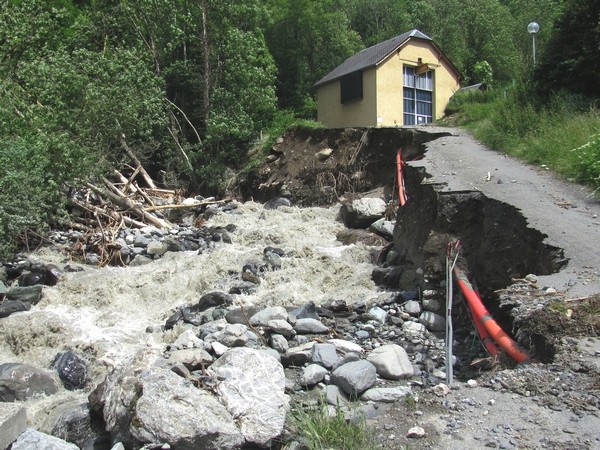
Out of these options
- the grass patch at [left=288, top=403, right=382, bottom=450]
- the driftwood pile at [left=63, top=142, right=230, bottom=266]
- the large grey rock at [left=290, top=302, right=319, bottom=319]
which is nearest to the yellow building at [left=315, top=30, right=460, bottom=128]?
the driftwood pile at [left=63, top=142, right=230, bottom=266]

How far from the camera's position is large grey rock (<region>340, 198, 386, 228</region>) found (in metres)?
13.9

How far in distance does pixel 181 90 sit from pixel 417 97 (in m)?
10.1

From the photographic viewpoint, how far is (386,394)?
525cm

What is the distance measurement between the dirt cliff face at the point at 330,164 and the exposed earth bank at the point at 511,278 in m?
0.45

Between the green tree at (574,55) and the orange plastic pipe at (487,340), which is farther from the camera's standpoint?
the green tree at (574,55)

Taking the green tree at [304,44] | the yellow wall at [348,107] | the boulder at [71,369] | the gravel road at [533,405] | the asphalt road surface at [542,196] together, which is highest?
the green tree at [304,44]

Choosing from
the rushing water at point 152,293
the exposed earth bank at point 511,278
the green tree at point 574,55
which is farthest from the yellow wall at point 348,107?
the rushing water at point 152,293

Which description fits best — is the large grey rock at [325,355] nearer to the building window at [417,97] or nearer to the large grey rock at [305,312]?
the large grey rock at [305,312]

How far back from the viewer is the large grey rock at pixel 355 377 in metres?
5.41

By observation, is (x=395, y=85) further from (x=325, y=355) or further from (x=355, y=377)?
(x=355, y=377)

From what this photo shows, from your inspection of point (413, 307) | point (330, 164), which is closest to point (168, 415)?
point (413, 307)

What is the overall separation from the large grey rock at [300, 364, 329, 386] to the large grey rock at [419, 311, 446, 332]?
7.44ft

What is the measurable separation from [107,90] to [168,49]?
5170 mm

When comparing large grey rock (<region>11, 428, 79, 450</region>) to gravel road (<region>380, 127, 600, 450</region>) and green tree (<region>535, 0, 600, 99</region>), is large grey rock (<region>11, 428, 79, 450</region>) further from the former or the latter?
green tree (<region>535, 0, 600, 99</region>)
